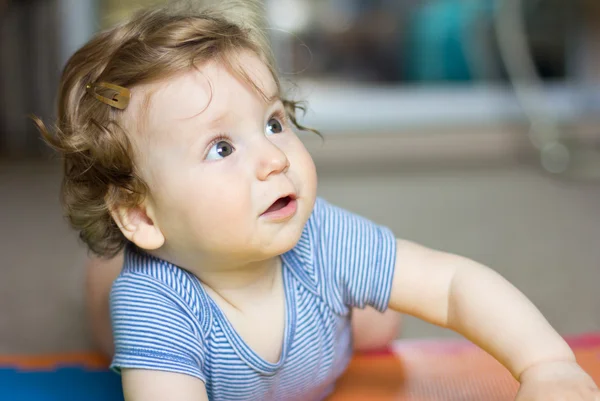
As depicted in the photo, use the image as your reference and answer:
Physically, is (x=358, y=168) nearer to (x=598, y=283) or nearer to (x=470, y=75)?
(x=470, y=75)

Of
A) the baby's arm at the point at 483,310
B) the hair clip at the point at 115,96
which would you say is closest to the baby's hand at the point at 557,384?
the baby's arm at the point at 483,310

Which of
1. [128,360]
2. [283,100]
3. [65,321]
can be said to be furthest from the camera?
[65,321]

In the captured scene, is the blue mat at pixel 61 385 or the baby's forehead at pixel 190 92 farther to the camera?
the blue mat at pixel 61 385

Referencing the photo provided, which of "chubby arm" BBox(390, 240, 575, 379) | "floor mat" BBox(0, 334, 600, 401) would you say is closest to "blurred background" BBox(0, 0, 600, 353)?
"floor mat" BBox(0, 334, 600, 401)

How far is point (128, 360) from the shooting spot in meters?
0.64

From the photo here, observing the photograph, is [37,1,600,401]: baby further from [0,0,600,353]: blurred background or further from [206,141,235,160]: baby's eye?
[0,0,600,353]: blurred background

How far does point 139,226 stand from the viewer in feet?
2.23

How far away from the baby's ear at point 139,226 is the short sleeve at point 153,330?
0.11ft

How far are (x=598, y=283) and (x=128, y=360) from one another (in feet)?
2.82

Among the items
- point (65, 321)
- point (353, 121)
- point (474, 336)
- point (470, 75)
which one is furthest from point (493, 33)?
point (474, 336)

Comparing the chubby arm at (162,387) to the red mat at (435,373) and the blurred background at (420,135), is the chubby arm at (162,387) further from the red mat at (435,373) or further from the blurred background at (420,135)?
the blurred background at (420,135)

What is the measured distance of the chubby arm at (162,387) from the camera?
2.05 feet

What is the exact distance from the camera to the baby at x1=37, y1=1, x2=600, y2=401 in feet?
2.07

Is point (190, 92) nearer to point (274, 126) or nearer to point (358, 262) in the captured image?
point (274, 126)
